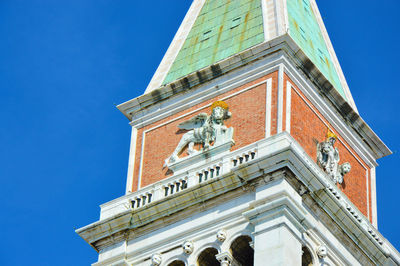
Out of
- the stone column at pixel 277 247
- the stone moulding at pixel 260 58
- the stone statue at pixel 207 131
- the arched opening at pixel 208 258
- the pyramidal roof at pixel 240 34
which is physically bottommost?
the stone column at pixel 277 247

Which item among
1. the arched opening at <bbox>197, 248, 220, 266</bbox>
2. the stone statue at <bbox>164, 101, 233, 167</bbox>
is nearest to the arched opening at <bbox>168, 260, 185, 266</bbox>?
the arched opening at <bbox>197, 248, 220, 266</bbox>

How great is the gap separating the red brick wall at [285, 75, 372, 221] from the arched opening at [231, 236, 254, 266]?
14.0 feet

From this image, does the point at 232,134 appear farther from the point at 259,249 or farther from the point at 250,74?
the point at 259,249

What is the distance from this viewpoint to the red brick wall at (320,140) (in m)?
42.3

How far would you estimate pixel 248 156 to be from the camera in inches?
1607

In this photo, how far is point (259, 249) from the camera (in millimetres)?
38062

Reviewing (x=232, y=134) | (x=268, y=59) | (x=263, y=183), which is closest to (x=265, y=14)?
(x=268, y=59)

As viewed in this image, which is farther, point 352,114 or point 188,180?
point 352,114

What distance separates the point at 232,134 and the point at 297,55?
372cm

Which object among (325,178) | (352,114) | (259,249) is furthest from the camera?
(352,114)

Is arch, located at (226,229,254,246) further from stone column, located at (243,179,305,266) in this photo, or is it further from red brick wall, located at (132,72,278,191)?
red brick wall, located at (132,72,278,191)

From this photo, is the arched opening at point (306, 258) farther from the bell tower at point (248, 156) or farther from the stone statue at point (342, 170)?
the stone statue at point (342, 170)

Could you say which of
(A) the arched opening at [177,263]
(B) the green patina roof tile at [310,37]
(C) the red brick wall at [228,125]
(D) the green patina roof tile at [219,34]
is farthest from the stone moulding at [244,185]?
(B) the green patina roof tile at [310,37]

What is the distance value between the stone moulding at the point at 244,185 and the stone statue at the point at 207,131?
1364mm
